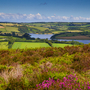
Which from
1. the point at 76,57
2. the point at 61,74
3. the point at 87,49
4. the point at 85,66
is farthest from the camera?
the point at 87,49

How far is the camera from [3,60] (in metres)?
6.12

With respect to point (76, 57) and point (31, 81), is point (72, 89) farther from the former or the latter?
point (76, 57)

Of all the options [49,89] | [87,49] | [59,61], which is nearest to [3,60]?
[59,61]

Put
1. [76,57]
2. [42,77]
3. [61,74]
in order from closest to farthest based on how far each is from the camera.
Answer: [42,77] → [61,74] → [76,57]

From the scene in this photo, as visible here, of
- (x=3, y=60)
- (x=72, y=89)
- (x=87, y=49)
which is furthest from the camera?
(x=87, y=49)

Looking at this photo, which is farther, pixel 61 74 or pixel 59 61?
pixel 59 61

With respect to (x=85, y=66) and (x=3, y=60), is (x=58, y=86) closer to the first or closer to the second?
(x=85, y=66)

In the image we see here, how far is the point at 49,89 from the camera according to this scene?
3.26 m

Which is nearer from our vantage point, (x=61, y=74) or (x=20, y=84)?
(x=20, y=84)

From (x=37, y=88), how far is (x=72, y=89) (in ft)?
3.77

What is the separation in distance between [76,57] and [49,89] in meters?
3.83

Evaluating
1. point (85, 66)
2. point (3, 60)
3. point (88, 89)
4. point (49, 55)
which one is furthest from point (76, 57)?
point (3, 60)

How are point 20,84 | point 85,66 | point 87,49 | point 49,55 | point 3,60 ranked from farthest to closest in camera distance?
point 87,49 < point 49,55 < point 3,60 < point 85,66 < point 20,84

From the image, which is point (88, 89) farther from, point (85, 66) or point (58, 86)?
point (85, 66)
